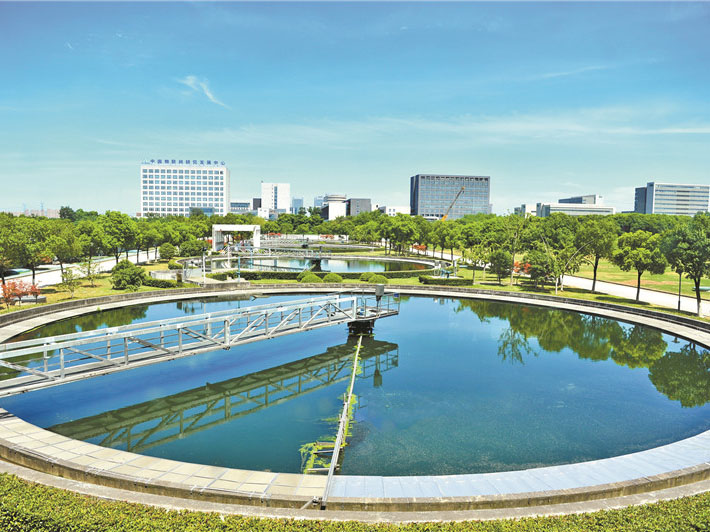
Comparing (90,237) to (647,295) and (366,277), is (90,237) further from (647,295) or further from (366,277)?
(647,295)

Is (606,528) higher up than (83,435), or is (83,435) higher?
(606,528)

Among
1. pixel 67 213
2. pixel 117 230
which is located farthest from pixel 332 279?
pixel 67 213

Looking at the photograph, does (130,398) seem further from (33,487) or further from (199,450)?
(33,487)

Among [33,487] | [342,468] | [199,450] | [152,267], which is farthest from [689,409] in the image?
[152,267]

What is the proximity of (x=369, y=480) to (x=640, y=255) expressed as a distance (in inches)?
1414

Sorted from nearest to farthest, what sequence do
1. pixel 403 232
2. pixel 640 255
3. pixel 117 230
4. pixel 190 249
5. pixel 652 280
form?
pixel 640 255 → pixel 652 280 → pixel 117 230 → pixel 190 249 → pixel 403 232

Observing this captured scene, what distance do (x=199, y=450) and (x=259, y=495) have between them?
4.59 m

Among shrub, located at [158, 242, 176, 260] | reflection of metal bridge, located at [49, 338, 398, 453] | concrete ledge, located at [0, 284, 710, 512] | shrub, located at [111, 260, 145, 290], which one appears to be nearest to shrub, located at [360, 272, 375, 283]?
shrub, located at [111, 260, 145, 290]

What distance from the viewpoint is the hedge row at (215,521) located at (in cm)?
843

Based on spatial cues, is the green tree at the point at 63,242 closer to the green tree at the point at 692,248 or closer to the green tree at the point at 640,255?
the green tree at the point at 640,255

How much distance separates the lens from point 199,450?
13.9 meters

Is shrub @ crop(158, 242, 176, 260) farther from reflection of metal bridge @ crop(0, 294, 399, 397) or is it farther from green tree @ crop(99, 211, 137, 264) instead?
reflection of metal bridge @ crop(0, 294, 399, 397)

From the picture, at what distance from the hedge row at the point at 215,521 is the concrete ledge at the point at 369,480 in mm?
967

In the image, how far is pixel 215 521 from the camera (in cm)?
876
